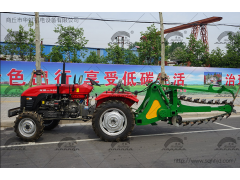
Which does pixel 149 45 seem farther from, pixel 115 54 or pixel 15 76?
pixel 15 76

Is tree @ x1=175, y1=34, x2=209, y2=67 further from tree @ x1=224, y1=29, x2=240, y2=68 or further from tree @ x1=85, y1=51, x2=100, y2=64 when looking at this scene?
tree @ x1=85, y1=51, x2=100, y2=64

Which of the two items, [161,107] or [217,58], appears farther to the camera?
[217,58]

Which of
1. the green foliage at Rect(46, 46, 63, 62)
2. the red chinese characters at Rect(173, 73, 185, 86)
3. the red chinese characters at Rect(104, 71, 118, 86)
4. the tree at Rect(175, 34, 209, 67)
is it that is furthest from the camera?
the tree at Rect(175, 34, 209, 67)

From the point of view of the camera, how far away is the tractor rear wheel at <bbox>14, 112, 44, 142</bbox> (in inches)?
208

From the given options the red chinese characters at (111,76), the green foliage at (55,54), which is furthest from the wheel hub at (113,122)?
the green foliage at (55,54)

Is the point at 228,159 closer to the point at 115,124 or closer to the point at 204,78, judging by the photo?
the point at 115,124

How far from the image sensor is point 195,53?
1916cm

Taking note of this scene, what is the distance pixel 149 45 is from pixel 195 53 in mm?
5113

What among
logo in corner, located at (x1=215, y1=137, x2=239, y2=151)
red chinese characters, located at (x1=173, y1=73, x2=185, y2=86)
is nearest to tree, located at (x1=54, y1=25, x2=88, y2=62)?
red chinese characters, located at (x1=173, y1=73, x2=185, y2=86)

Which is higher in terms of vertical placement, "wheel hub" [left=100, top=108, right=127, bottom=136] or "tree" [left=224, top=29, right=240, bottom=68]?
"tree" [left=224, top=29, right=240, bottom=68]

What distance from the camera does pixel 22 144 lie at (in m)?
5.15

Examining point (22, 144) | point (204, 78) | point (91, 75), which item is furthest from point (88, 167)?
point (204, 78)

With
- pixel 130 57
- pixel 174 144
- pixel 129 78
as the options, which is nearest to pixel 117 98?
pixel 174 144

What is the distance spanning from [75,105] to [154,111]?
79.5 inches
